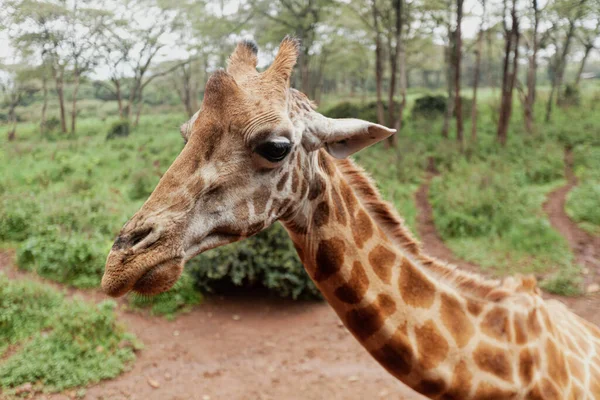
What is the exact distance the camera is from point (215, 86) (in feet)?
5.75

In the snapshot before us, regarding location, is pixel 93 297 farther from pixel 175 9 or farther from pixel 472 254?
pixel 175 9

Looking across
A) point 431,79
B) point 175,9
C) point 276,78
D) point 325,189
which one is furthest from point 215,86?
point 431,79

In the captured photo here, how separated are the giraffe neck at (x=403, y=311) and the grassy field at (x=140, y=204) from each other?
4.50 ft

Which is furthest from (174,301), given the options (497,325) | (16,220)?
(497,325)

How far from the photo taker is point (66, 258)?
20.8ft

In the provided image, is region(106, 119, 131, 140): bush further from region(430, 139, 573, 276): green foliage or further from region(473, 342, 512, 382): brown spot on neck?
region(473, 342, 512, 382): brown spot on neck

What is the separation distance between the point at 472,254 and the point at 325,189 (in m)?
6.61

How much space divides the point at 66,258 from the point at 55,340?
1.92m

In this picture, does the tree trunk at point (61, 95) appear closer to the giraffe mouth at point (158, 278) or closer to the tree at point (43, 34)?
the tree at point (43, 34)

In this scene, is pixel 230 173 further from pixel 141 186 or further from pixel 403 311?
pixel 141 186

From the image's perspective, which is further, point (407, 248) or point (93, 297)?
point (93, 297)

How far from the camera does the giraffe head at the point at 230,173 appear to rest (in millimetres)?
1534

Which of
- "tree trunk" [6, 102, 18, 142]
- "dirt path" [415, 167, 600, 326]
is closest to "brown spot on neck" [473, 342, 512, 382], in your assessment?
"dirt path" [415, 167, 600, 326]

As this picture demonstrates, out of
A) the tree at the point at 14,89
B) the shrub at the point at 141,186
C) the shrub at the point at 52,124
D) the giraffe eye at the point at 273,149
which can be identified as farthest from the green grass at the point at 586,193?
the shrub at the point at 52,124
